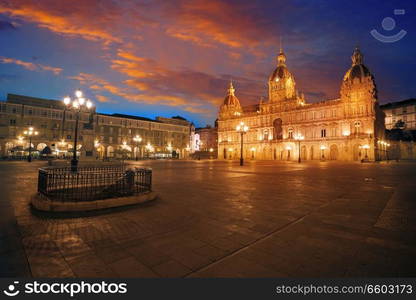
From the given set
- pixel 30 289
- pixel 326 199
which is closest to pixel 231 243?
pixel 30 289

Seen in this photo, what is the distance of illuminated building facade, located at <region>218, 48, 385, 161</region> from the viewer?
54.0 meters

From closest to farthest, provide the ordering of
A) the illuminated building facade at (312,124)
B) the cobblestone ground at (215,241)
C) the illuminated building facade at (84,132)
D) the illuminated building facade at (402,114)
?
the cobblestone ground at (215,241) < the illuminated building facade at (312,124) < the illuminated building facade at (84,132) < the illuminated building facade at (402,114)

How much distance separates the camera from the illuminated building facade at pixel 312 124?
53969 mm

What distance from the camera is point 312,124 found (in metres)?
62.9

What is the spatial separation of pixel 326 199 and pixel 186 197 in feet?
18.0

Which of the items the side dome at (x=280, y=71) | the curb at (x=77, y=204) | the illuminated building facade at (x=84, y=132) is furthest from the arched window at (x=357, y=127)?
the curb at (x=77, y=204)

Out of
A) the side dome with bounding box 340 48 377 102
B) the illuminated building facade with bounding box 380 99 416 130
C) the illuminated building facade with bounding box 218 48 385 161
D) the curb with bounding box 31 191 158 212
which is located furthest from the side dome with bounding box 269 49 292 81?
the curb with bounding box 31 191 158 212

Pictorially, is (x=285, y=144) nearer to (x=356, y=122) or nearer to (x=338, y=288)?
(x=356, y=122)

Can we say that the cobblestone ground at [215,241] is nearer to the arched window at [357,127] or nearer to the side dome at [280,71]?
the arched window at [357,127]

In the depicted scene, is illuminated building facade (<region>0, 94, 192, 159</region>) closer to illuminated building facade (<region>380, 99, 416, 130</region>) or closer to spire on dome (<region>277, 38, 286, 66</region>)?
spire on dome (<region>277, 38, 286, 66</region>)

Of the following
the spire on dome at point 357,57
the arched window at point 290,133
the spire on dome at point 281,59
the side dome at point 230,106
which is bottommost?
the arched window at point 290,133

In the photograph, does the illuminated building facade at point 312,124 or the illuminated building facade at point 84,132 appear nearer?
the illuminated building facade at point 312,124

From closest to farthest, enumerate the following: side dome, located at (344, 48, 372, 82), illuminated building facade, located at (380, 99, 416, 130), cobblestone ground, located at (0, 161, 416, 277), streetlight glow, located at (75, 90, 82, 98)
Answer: cobblestone ground, located at (0, 161, 416, 277) < streetlight glow, located at (75, 90, 82, 98) < side dome, located at (344, 48, 372, 82) < illuminated building facade, located at (380, 99, 416, 130)

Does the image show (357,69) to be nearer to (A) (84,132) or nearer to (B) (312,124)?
(B) (312,124)
